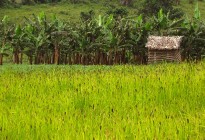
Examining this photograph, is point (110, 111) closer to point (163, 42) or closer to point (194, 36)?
point (163, 42)

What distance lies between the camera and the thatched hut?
26.4 meters

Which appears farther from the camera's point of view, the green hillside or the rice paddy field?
the green hillside

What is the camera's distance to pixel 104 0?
6003 cm

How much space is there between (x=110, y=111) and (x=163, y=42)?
21793 millimetres

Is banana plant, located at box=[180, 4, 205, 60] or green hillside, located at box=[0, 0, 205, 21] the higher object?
green hillside, located at box=[0, 0, 205, 21]

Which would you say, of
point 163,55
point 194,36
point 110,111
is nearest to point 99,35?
point 163,55

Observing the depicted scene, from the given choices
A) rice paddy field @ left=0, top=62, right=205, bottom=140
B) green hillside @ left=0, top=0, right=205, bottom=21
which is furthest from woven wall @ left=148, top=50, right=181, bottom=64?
green hillside @ left=0, top=0, right=205, bottom=21

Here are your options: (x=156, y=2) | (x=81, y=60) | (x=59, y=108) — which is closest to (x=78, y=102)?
(x=59, y=108)

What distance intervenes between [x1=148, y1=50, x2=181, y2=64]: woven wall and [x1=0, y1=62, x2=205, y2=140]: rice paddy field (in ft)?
63.6

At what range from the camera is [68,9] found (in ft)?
173

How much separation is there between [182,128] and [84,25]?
76.1 feet

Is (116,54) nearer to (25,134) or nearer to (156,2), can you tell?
(156,2)

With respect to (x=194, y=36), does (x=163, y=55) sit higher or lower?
lower

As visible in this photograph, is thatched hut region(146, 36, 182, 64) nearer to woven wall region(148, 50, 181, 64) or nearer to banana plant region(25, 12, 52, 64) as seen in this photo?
woven wall region(148, 50, 181, 64)
